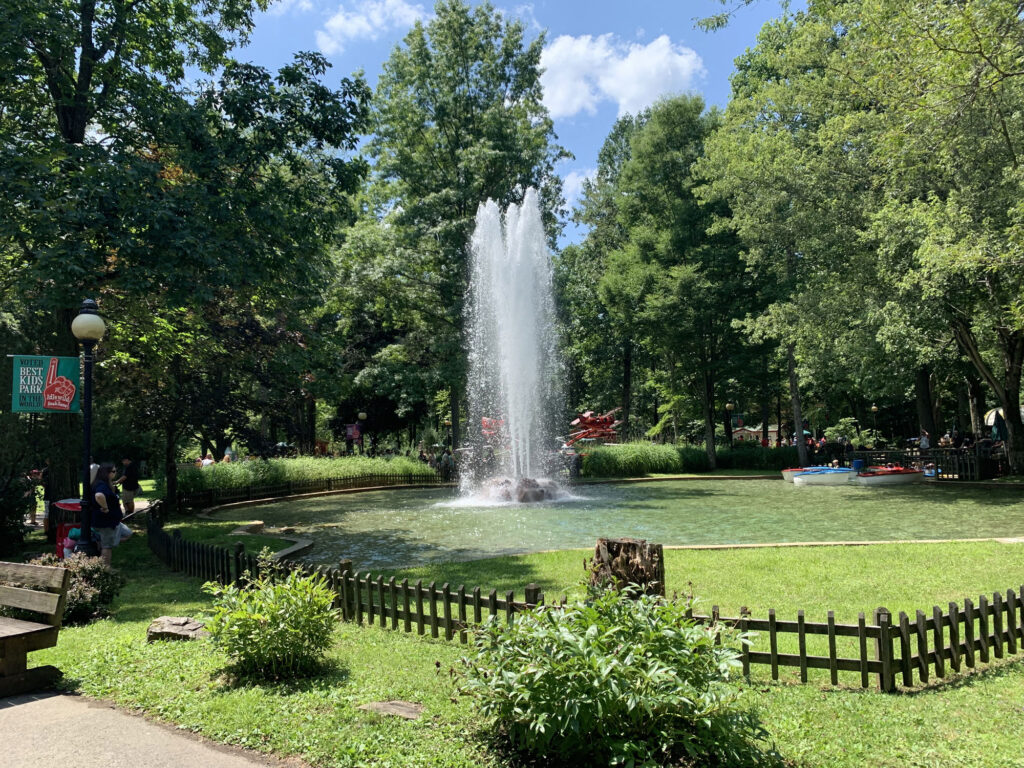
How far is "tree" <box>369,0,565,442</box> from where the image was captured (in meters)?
32.3

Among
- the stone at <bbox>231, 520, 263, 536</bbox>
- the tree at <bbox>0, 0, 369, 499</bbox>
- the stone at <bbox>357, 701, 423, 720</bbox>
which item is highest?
the tree at <bbox>0, 0, 369, 499</bbox>

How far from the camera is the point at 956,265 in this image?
14680 millimetres

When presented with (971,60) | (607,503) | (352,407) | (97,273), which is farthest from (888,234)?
(352,407)

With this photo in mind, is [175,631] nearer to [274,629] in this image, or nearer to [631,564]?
[274,629]

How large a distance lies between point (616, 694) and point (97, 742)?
3555 mm

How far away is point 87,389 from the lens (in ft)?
30.2

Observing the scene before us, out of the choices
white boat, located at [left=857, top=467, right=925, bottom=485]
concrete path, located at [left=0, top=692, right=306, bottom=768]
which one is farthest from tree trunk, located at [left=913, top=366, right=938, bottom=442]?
concrete path, located at [left=0, top=692, right=306, bottom=768]

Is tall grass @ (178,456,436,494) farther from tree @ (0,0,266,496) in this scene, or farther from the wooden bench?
the wooden bench

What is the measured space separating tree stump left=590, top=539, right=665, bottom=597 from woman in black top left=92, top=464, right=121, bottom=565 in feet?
26.9

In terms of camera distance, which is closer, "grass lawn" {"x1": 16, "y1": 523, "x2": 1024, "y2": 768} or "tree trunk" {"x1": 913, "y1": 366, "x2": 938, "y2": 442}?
"grass lawn" {"x1": 16, "y1": 523, "x2": 1024, "y2": 768}

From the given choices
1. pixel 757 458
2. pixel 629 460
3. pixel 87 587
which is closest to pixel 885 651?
pixel 87 587

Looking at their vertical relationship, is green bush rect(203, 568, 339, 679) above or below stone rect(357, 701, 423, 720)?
above

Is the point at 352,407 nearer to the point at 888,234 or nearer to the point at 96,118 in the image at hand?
the point at 96,118

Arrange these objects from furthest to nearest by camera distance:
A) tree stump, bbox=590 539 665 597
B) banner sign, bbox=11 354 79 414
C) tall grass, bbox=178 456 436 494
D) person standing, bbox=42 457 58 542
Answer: tall grass, bbox=178 456 436 494, person standing, bbox=42 457 58 542, banner sign, bbox=11 354 79 414, tree stump, bbox=590 539 665 597
